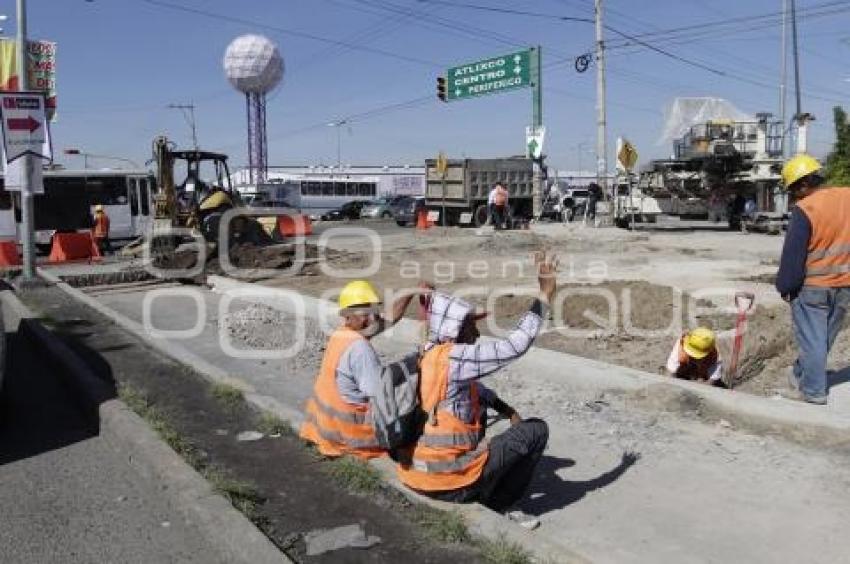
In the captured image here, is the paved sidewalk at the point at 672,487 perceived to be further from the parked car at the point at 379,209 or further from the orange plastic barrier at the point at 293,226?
the parked car at the point at 379,209

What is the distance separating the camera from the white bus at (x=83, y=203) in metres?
27.9

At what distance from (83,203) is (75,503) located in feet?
85.1

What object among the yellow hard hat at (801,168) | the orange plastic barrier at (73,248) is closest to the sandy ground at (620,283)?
the yellow hard hat at (801,168)

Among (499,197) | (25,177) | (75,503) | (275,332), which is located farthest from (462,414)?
(499,197)

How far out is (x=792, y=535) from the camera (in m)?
4.64

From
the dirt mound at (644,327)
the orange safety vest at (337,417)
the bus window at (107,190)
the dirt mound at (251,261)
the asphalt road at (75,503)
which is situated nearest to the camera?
the asphalt road at (75,503)

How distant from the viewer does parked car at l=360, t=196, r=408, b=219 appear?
4884 centimetres

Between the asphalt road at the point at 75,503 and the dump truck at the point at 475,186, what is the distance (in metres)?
26.6

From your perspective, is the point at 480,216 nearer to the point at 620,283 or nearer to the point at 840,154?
the point at 840,154

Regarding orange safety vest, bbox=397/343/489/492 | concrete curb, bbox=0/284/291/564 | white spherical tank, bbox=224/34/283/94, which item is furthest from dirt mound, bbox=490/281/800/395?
white spherical tank, bbox=224/34/283/94

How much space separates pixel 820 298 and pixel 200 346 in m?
7.16

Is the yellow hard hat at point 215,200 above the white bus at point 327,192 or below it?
below

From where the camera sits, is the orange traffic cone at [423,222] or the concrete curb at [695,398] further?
the orange traffic cone at [423,222]

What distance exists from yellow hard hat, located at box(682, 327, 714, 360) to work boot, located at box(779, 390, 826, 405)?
731 mm
